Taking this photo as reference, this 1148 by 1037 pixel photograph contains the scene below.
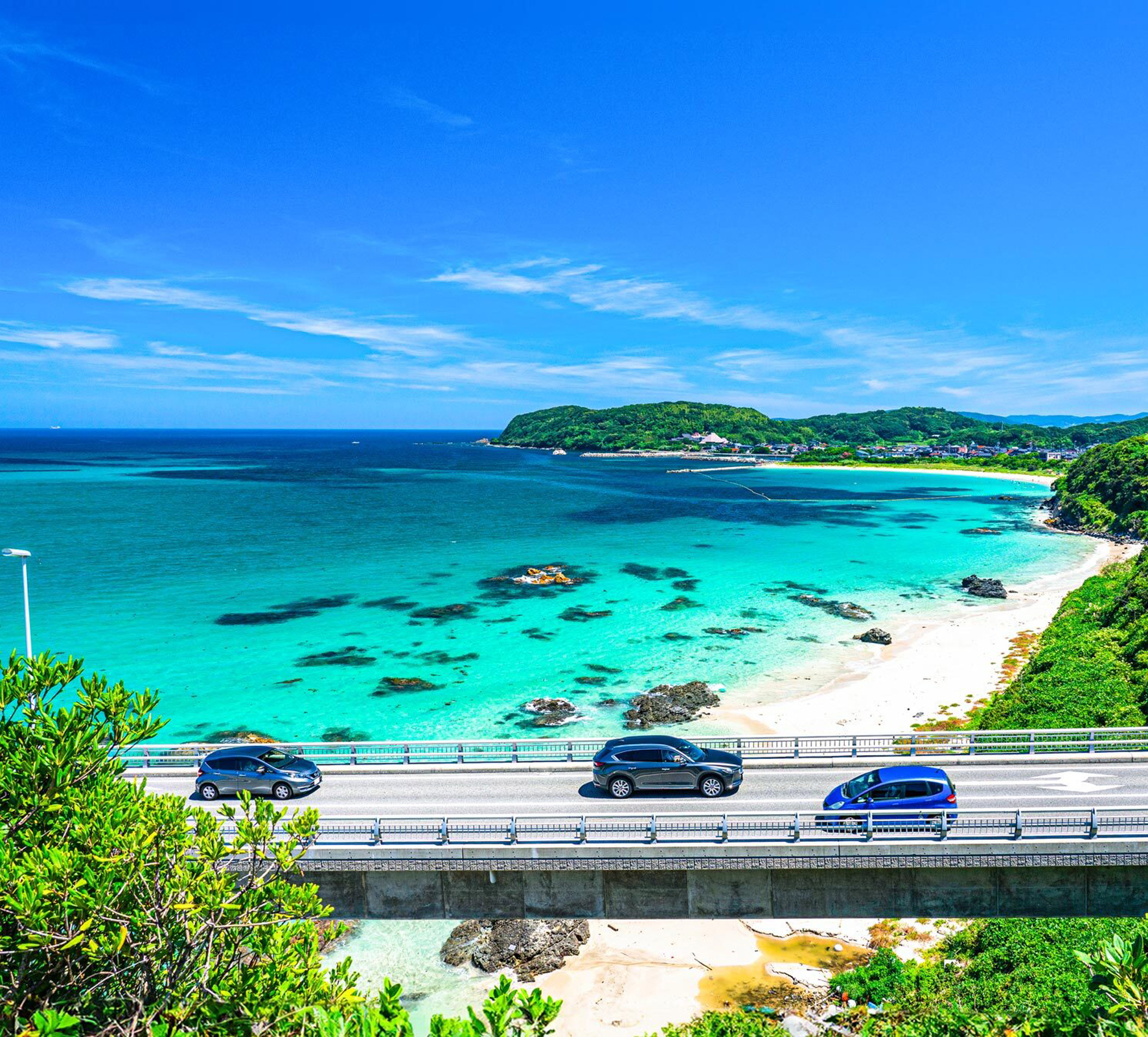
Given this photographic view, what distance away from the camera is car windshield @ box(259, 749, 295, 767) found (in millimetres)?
21859

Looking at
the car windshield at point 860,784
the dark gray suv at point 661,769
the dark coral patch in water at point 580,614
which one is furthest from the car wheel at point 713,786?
the dark coral patch in water at point 580,614

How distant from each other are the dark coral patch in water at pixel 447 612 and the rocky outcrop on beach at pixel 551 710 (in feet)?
58.4

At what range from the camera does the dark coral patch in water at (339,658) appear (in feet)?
156

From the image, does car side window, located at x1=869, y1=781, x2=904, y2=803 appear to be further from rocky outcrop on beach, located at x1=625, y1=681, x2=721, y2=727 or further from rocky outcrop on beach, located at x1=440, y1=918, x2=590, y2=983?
rocky outcrop on beach, located at x1=625, y1=681, x2=721, y2=727

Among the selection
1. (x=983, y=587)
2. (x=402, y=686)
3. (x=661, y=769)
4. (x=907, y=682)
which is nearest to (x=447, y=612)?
(x=402, y=686)

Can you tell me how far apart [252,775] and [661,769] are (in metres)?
12.4

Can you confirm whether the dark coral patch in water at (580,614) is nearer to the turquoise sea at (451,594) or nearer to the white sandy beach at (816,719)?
the turquoise sea at (451,594)

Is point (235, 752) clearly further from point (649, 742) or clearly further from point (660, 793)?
point (660, 793)

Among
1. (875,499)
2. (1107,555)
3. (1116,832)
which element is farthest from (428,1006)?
(875,499)

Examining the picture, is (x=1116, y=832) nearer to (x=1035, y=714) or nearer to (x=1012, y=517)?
(x=1035, y=714)

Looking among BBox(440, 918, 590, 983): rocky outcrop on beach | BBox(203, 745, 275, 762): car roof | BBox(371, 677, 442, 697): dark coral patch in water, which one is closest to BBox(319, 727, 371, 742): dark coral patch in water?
BBox(371, 677, 442, 697): dark coral patch in water

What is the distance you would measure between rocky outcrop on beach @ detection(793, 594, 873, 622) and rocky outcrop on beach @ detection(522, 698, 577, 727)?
2864 cm

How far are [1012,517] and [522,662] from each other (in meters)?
99.6

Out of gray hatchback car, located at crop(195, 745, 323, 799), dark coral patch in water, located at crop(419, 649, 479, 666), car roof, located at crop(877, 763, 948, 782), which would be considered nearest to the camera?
car roof, located at crop(877, 763, 948, 782)
